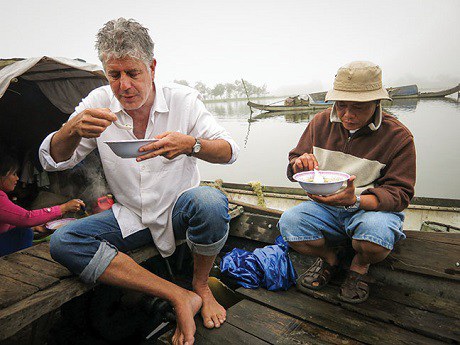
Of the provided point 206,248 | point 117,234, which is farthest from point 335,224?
point 117,234

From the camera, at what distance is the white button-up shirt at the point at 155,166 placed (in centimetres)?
191

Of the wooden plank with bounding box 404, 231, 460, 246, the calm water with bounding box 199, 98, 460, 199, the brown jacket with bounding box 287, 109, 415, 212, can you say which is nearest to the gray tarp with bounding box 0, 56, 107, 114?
the brown jacket with bounding box 287, 109, 415, 212

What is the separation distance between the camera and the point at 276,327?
1.69 m

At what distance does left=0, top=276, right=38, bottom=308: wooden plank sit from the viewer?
1582 millimetres

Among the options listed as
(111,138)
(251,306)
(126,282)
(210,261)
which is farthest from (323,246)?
(111,138)

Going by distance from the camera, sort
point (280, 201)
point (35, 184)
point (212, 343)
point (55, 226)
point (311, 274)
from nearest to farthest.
Answer: point (212, 343), point (311, 274), point (55, 226), point (35, 184), point (280, 201)

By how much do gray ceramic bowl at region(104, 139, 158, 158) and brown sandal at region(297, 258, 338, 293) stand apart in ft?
4.63

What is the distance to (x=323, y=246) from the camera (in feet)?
6.96

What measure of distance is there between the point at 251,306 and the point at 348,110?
1.43 m

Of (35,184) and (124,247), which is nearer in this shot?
(124,247)

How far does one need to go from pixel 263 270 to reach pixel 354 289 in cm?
61

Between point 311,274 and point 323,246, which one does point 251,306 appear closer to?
point 311,274

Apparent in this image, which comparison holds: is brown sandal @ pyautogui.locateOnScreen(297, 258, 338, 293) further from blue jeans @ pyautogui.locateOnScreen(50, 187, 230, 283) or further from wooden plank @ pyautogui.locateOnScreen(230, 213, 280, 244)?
blue jeans @ pyautogui.locateOnScreen(50, 187, 230, 283)

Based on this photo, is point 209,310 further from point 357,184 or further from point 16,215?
point 16,215
